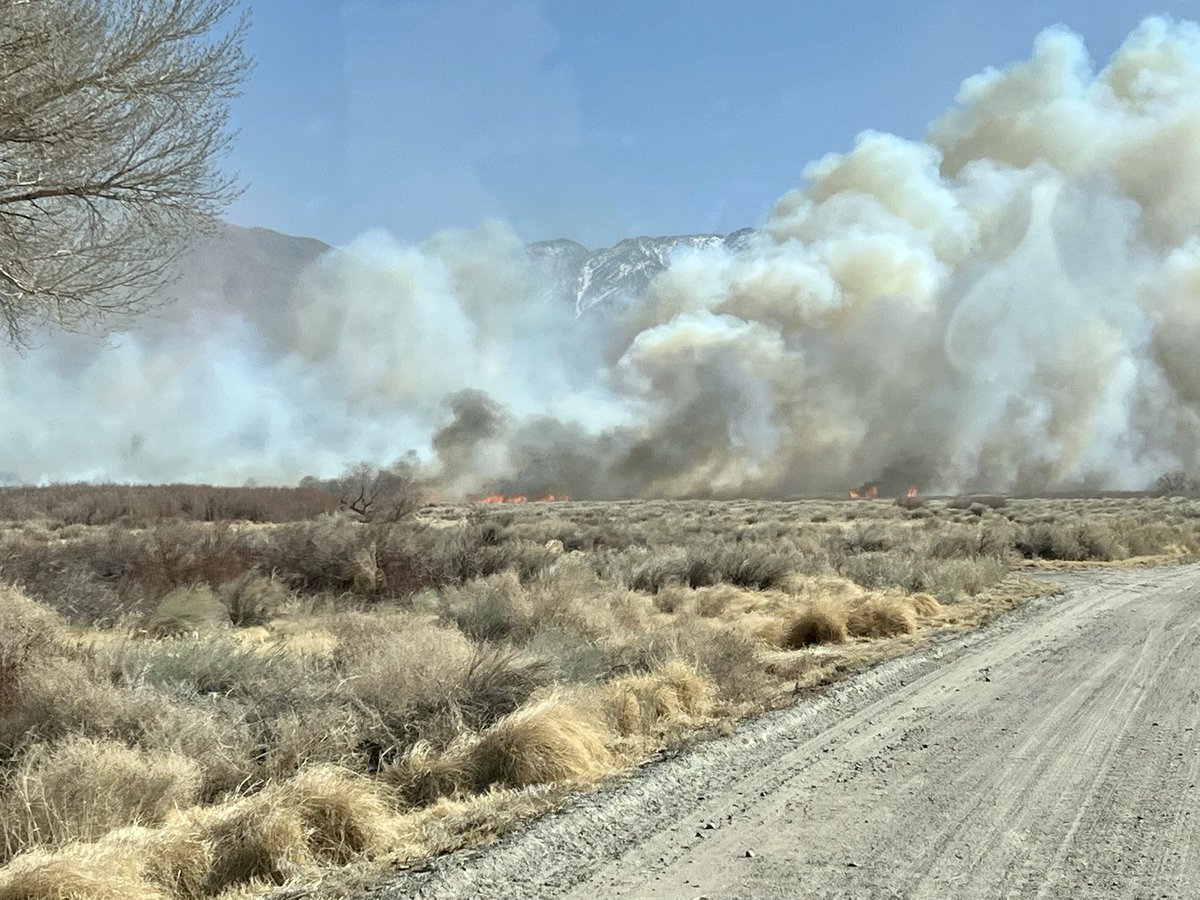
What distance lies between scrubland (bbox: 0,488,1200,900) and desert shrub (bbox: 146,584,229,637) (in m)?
0.05

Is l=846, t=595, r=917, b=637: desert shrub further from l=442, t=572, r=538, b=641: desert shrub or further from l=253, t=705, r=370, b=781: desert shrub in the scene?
l=253, t=705, r=370, b=781: desert shrub

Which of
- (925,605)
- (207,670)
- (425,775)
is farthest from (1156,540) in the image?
(207,670)

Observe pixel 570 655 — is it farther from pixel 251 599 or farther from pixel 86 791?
pixel 251 599

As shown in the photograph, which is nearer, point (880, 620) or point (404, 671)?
point (404, 671)

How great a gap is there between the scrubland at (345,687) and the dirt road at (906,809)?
21.2 inches

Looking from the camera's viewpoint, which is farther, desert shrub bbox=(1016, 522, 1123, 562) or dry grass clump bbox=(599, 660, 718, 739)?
desert shrub bbox=(1016, 522, 1123, 562)

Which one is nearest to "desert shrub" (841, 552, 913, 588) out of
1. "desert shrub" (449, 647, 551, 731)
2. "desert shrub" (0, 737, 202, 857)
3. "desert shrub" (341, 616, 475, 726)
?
"desert shrub" (449, 647, 551, 731)

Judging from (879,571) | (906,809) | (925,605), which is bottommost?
(906,809)

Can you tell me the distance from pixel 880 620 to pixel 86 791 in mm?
11407

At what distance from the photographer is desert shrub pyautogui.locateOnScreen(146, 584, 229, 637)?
13.6 meters

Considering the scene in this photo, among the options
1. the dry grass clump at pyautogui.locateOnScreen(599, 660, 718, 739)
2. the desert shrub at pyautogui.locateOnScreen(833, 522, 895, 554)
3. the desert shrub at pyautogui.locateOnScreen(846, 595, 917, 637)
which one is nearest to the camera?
the dry grass clump at pyautogui.locateOnScreen(599, 660, 718, 739)

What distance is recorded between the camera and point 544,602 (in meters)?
13.4

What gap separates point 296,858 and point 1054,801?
479 centimetres

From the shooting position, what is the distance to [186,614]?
561 inches
